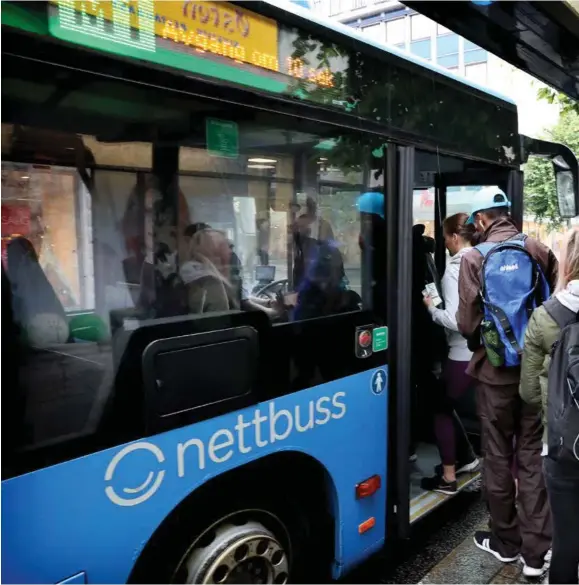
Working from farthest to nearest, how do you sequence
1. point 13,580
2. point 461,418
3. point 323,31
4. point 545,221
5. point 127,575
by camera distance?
point 545,221
point 461,418
point 323,31
point 127,575
point 13,580

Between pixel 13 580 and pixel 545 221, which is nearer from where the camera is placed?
pixel 13 580

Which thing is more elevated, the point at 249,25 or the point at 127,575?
the point at 249,25

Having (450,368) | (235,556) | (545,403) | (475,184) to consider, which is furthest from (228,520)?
(475,184)

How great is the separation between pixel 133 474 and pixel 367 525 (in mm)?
1496

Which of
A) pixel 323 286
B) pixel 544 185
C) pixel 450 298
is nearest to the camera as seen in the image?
pixel 323 286

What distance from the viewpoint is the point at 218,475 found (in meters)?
2.26

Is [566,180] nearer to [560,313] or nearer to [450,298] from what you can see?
[450,298]

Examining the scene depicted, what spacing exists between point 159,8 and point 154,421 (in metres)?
1.40


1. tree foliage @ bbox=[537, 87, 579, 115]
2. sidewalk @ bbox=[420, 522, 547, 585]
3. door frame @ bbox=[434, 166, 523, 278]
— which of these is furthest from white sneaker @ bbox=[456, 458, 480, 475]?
tree foliage @ bbox=[537, 87, 579, 115]

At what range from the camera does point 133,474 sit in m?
1.98

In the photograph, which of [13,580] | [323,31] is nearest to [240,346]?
[13,580]

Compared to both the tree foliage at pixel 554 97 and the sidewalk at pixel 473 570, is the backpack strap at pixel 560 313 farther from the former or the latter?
the tree foliage at pixel 554 97

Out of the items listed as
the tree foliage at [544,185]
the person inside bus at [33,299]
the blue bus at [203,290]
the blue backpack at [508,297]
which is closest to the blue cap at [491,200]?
the blue backpack at [508,297]

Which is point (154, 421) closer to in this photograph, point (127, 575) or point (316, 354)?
point (127, 575)
